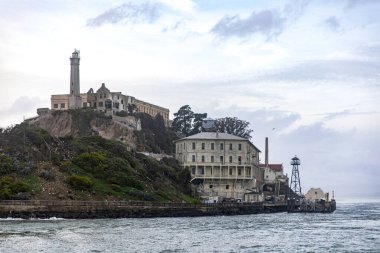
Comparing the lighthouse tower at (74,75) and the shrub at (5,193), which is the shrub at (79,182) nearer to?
the shrub at (5,193)

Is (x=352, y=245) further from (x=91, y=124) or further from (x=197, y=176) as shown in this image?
(x=91, y=124)

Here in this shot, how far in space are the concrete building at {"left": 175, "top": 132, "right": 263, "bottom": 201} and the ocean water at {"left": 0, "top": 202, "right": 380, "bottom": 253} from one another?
174 ft

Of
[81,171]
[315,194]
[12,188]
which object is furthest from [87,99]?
[12,188]

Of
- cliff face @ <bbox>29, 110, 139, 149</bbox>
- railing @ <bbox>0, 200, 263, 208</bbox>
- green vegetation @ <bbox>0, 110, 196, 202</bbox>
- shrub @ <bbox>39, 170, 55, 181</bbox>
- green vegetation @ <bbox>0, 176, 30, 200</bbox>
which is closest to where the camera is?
railing @ <bbox>0, 200, 263, 208</bbox>

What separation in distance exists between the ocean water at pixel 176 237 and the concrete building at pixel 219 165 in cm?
5312

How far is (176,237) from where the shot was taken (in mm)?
67812

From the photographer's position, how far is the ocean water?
2282 inches

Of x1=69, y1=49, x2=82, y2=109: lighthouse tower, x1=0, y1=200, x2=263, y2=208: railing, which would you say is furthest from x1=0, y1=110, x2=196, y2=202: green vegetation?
x1=69, y1=49, x2=82, y2=109: lighthouse tower

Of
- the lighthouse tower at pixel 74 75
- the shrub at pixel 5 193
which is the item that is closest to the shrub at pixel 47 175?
the shrub at pixel 5 193

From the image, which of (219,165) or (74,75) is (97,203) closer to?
(219,165)

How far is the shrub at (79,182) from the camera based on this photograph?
106750 millimetres

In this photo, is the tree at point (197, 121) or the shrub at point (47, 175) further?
the tree at point (197, 121)

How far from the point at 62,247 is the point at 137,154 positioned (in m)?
79.6

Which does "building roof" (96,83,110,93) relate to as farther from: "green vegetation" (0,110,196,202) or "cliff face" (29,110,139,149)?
"green vegetation" (0,110,196,202)
